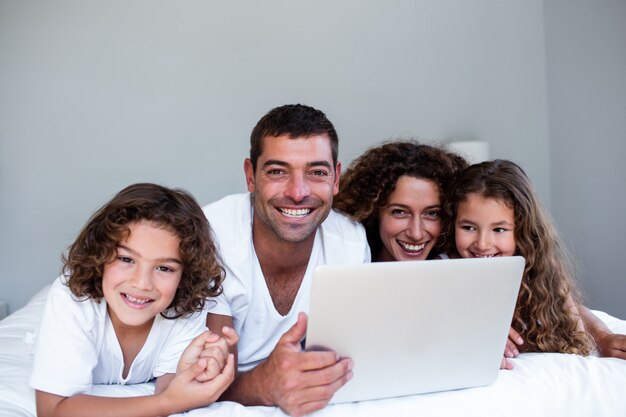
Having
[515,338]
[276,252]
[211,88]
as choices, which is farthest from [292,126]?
[211,88]

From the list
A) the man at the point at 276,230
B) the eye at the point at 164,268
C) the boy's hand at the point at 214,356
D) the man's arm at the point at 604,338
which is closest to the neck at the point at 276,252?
the man at the point at 276,230

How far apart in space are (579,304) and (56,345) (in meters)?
1.41

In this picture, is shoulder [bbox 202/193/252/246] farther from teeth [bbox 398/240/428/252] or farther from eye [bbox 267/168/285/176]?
teeth [bbox 398/240/428/252]

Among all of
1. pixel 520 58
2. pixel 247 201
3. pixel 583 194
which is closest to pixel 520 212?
pixel 247 201

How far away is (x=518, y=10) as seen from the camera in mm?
3412

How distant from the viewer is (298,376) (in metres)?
1.15

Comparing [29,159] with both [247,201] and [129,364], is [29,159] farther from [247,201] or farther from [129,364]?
[129,364]

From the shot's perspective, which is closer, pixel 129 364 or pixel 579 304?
pixel 129 364

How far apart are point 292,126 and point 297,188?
0.17 meters

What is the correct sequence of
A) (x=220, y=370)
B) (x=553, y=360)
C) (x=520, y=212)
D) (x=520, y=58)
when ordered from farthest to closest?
(x=520, y=58)
(x=520, y=212)
(x=553, y=360)
(x=220, y=370)

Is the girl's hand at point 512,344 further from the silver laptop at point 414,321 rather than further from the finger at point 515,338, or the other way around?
the silver laptop at point 414,321

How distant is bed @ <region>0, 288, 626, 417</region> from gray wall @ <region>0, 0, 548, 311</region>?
5.60 feet

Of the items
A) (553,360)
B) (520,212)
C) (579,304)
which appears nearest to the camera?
(553,360)

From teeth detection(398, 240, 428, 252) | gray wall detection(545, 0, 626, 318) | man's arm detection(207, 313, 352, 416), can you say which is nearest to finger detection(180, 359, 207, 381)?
man's arm detection(207, 313, 352, 416)
